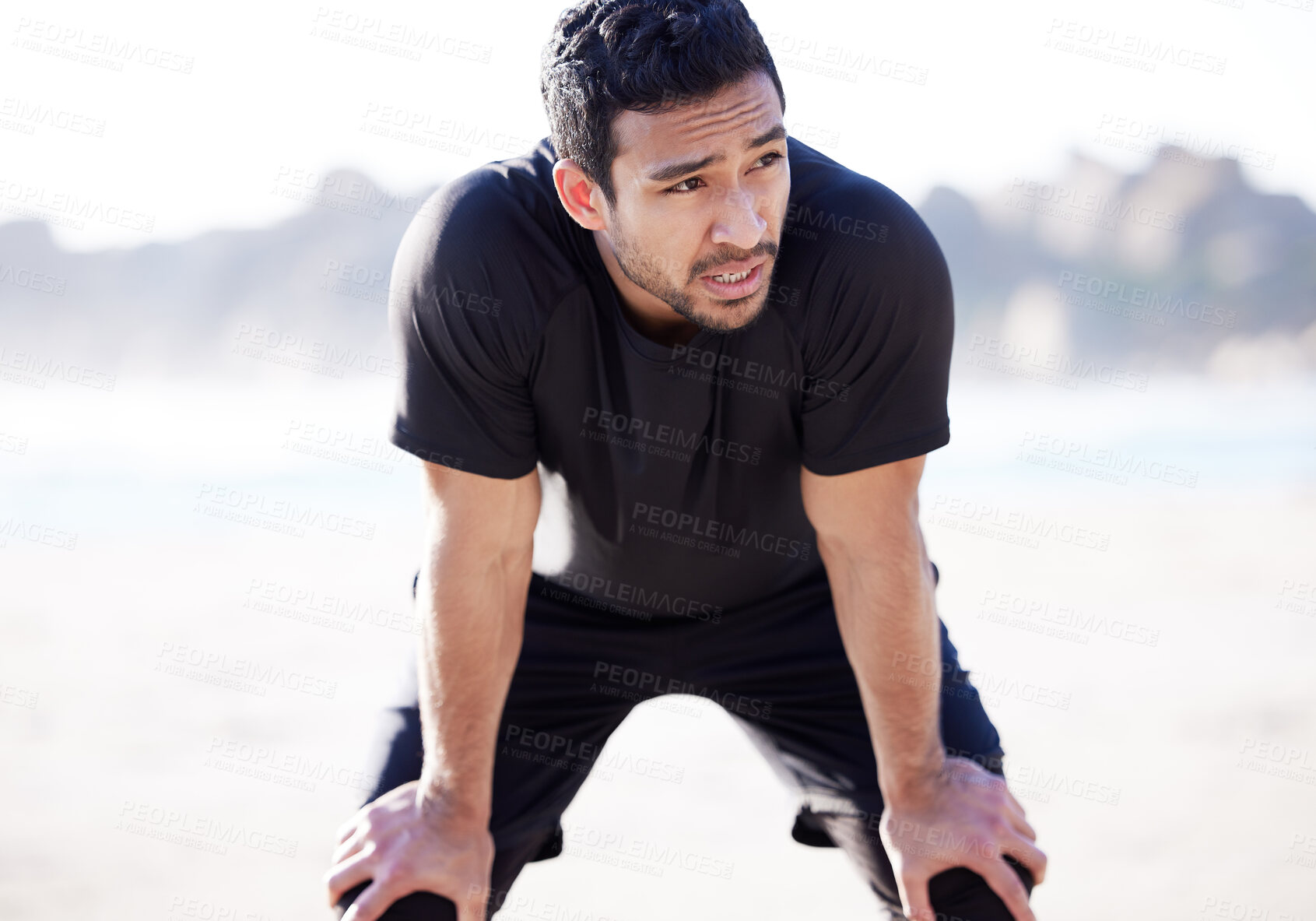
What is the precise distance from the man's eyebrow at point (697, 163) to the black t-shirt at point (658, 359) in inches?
6.8

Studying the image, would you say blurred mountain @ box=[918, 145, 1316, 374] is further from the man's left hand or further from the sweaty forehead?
the sweaty forehead

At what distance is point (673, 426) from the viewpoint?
68.8 inches

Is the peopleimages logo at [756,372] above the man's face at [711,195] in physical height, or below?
below

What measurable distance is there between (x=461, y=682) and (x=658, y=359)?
61 centimetres

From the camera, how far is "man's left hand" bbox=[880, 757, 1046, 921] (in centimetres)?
163

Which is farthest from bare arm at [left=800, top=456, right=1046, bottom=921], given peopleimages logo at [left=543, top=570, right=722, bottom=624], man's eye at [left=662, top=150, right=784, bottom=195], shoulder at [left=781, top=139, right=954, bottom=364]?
man's eye at [left=662, top=150, right=784, bottom=195]

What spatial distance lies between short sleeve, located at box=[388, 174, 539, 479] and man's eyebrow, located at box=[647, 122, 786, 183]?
0.27m

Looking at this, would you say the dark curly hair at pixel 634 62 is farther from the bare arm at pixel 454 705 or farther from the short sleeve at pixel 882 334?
the bare arm at pixel 454 705

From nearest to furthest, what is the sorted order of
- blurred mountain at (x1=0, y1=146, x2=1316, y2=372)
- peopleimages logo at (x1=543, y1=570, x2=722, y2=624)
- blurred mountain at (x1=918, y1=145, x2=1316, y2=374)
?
peopleimages logo at (x1=543, y1=570, x2=722, y2=624) → blurred mountain at (x1=0, y1=146, x2=1316, y2=372) → blurred mountain at (x1=918, y1=145, x2=1316, y2=374)

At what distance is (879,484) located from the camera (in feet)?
5.53

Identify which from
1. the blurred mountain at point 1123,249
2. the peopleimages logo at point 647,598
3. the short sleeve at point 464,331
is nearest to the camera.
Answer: the short sleeve at point 464,331

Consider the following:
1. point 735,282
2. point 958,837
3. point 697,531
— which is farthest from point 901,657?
point 735,282

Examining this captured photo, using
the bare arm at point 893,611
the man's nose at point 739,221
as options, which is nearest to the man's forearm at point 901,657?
the bare arm at point 893,611

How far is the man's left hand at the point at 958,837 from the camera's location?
5.33 ft
